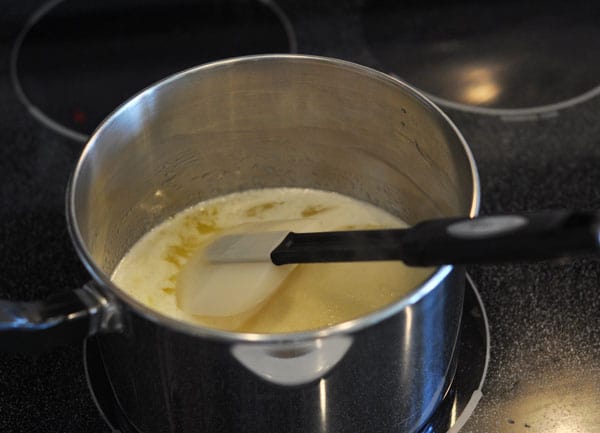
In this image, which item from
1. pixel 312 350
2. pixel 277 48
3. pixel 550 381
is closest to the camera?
pixel 312 350

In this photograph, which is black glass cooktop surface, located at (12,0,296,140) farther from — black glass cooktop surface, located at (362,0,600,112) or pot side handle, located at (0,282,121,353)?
pot side handle, located at (0,282,121,353)

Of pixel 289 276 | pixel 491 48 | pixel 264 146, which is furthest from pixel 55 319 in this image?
pixel 491 48

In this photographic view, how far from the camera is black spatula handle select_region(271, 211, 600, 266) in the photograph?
0.46 m

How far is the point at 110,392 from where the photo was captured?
0.70m

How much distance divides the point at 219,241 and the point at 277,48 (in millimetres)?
336

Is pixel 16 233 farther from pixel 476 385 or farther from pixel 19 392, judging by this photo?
pixel 476 385

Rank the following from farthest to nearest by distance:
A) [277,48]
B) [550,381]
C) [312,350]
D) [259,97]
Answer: [277,48]
[259,97]
[550,381]
[312,350]

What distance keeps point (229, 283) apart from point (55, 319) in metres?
0.19

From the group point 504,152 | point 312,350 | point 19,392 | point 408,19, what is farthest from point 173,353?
point 408,19

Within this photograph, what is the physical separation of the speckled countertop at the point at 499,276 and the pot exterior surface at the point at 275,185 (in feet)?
0.18

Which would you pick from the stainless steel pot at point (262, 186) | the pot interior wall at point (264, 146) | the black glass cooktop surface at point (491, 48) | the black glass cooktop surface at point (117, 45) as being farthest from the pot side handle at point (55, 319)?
the black glass cooktop surface at point (491, 48)

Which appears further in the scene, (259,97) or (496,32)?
(496,32)

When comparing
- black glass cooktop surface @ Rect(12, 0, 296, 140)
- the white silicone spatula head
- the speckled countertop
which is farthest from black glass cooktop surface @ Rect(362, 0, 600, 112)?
the white silicone spatula head

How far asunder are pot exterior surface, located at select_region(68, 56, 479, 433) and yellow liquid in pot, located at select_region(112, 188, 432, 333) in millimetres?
14
